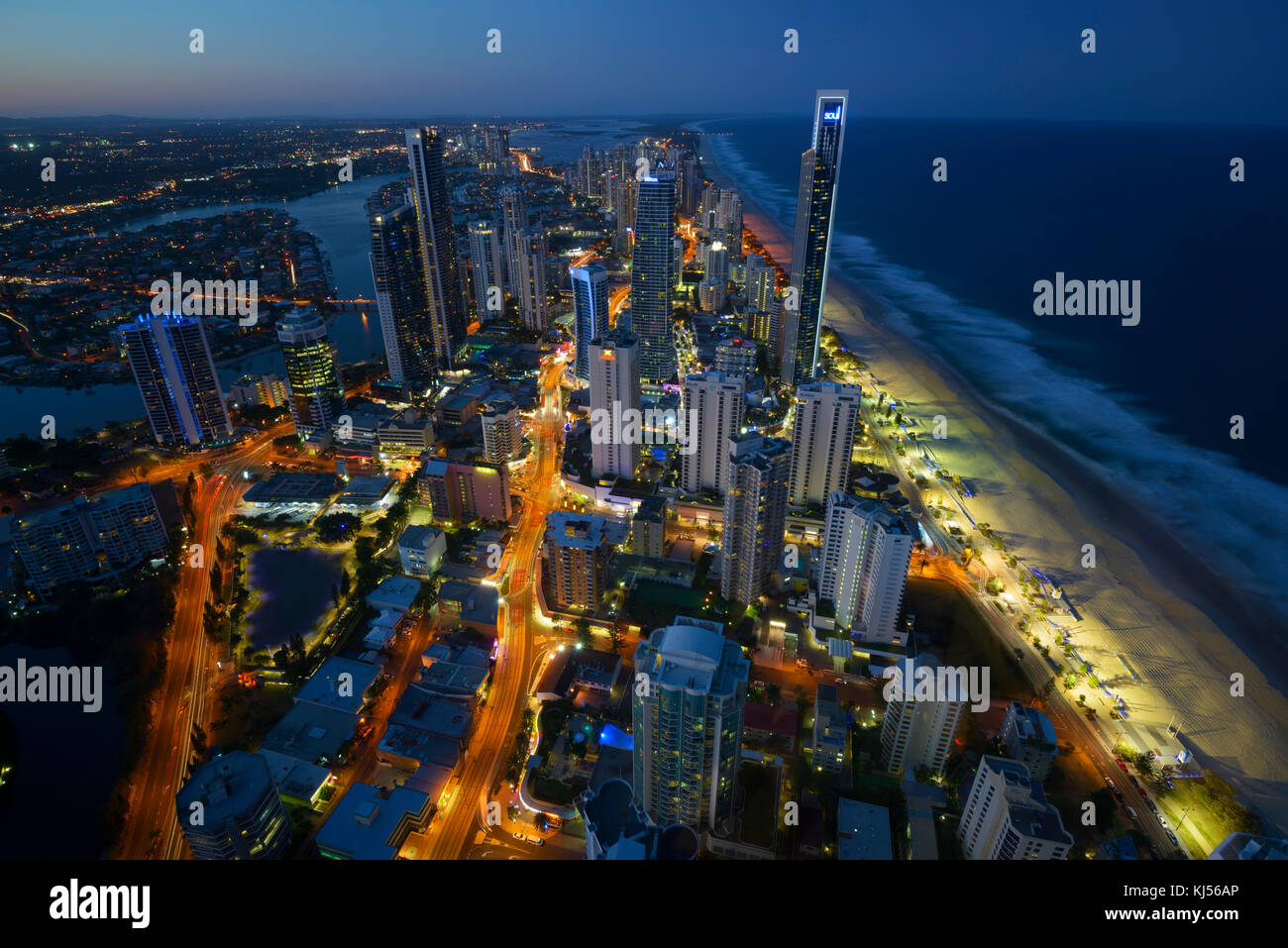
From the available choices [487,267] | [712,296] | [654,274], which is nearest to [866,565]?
[654,274]

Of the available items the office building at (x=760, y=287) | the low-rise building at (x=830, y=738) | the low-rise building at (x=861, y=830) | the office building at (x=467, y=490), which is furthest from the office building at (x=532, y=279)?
the low-rise building at (x=861, y=830)

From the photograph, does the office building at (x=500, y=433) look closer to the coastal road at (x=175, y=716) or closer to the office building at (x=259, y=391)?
the coastal road at (x=175, y=716)

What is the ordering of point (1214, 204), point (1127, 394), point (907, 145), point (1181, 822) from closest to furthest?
1. point (1181, 822)
2. point (1127, 394)
3. point (1214, 204)
4. point (907, 145)

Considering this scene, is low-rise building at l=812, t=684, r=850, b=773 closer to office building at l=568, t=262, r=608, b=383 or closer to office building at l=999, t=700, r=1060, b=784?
office building at l=999, t=700, r=1060, b=784

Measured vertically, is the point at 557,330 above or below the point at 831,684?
above
